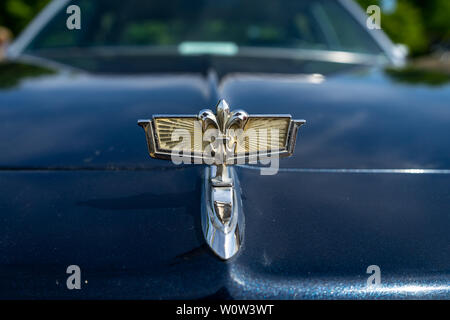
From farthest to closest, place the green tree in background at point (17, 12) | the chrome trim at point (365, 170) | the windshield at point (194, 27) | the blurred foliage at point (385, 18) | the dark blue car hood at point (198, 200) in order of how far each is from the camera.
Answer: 1. the green tree in background at point (17, 12)
2. the blurred foliage at point (385, 18)
3. the windshield at point (194, 27)
4. the chrome trim at point (365, 170)
5. the dark blue car hood at point (198, 200)

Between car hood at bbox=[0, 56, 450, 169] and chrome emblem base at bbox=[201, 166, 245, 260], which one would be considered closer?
chrome emblem base at bbox=[201, 166, 245, 260]

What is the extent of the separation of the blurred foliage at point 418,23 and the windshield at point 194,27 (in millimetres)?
6277

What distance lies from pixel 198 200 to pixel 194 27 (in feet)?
5.10

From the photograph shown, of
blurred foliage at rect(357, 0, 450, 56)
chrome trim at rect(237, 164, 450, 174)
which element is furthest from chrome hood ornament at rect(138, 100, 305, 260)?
blurred foliage at rect(357, 0, 450, 56)

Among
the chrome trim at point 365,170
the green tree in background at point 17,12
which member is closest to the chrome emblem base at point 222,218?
the chrome trim at point 365,170

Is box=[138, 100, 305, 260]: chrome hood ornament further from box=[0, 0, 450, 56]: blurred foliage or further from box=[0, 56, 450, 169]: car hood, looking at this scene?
box=[0, 0, 450, 56]: blurred foliage

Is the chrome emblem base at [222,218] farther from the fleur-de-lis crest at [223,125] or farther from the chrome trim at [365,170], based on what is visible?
the chrome trim at [365,170]

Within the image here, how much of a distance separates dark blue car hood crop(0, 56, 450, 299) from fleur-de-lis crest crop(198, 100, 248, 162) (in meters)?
0.15

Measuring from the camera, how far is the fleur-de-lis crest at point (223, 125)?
0.95 m

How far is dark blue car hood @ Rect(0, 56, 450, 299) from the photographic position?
0.92 m

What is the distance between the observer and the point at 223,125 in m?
0.97

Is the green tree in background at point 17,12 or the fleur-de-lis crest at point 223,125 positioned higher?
the green tree in background at point 17,12

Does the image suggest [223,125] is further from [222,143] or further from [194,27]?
[194,27]

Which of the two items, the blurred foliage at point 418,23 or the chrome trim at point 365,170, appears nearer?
the chrome trim at point 365,170
